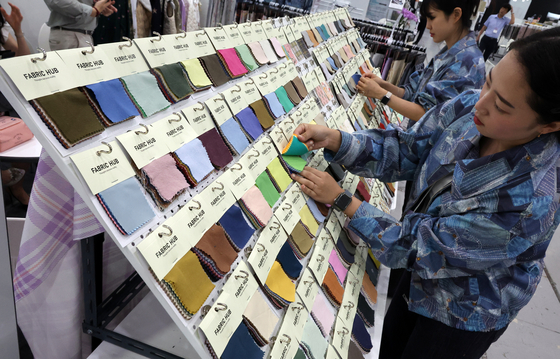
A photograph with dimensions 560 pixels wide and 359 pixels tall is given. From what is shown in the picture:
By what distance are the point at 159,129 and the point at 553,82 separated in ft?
3.10

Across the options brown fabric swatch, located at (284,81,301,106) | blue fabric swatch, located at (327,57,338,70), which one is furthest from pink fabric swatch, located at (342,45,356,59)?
brown fabric swatch, located at (284,81,301,106)

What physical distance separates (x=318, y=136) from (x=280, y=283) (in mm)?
652

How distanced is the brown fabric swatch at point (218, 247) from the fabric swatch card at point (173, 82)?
365 millimetres

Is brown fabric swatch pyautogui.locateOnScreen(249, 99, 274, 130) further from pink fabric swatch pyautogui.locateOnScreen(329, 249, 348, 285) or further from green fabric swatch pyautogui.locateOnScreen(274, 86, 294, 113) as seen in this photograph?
pink fabric swatch pyautogui.locateOnScreen(329, 249, 348, 285)

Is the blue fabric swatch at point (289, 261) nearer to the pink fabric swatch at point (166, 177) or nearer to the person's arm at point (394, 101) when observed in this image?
the pink fabric swatch at point (166, 177)

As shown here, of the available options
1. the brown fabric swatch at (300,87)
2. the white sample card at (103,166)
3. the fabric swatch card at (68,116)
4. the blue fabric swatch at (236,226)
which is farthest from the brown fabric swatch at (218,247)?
the brown fabric swatch at (300,87)

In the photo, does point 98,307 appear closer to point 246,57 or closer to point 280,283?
point 280,283

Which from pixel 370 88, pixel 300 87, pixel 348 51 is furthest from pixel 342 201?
pixel 348 51

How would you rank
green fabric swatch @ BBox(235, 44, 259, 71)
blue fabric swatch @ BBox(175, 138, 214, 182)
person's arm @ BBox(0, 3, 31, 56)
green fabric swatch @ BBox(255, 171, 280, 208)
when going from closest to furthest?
blue fabric swatch @ BBox(175, 138, 214, 182) → green fabric swatch @ BBox(255, 171, 280, 208) → green fabric swatch @ BBox(235, 44, 259, 71) → person's arm @ BBox(0, 3, 31, 56)

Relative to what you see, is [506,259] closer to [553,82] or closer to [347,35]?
[553,82]

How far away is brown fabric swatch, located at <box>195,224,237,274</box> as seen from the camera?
79cm

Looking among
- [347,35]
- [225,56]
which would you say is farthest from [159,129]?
[347,35]

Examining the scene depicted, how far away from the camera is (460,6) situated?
1841mm

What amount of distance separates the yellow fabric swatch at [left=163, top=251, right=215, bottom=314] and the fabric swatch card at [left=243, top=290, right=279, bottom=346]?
130 millimetres
